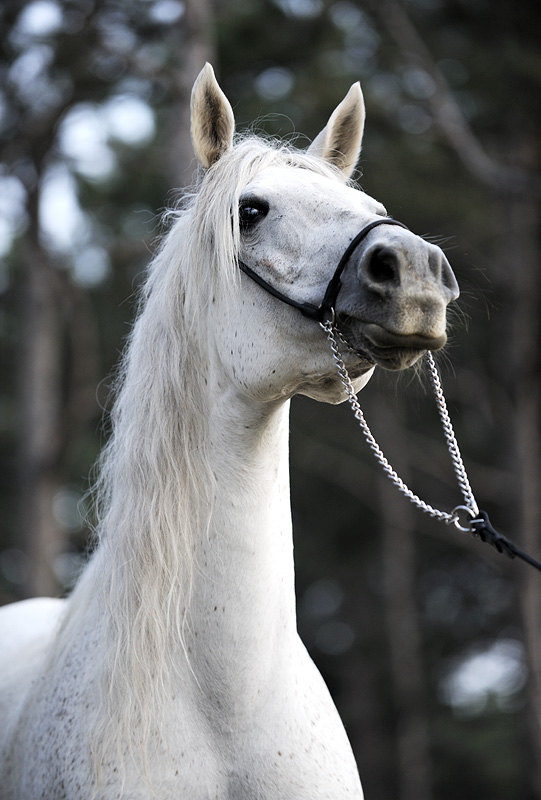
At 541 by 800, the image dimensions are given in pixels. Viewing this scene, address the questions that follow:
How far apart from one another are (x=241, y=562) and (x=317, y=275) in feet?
2.54

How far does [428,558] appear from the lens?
18891mm

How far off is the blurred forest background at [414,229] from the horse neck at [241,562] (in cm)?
68

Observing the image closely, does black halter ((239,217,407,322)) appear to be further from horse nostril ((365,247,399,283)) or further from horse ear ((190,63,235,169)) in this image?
horse ear ((190,63,235,169))

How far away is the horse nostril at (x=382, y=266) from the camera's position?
1.93 m

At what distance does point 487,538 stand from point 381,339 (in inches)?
25.1

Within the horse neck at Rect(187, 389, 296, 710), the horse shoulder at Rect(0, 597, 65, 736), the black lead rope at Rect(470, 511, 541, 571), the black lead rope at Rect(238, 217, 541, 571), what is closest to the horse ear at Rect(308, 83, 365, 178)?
the black lead rope at Rect(238, 217, 541, 571)

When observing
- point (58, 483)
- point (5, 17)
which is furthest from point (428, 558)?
point (5, 17)

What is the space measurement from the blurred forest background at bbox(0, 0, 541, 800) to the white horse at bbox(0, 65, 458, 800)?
56 centimetres

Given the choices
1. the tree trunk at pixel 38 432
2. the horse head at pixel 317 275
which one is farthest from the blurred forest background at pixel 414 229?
the horse head at pixel 317 275

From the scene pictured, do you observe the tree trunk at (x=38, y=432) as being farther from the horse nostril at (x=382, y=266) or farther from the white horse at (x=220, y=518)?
the horse nostril at (x=382, y=266)

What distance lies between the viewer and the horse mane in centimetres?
227

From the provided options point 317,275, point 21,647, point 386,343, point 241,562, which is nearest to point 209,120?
point 317,275

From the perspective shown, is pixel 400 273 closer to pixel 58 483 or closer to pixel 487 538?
pixel 487 538

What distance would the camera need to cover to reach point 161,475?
7.66 ft
